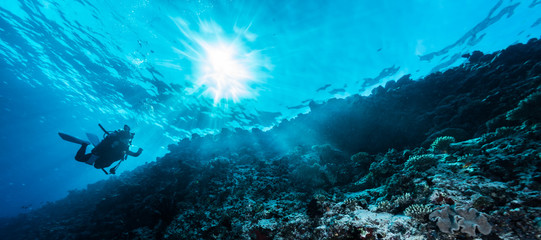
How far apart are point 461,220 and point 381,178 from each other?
332 centimetres

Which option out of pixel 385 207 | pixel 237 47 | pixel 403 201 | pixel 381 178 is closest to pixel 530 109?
pixel 381 178

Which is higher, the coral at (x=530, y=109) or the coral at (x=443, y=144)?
the coral at (x=530, y=109)

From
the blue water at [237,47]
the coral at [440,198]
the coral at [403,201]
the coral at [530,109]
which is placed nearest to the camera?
the coral at [440,198]

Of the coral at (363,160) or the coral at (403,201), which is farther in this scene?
the coral at (363,160)

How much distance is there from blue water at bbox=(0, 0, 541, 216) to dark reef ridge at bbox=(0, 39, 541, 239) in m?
2.49

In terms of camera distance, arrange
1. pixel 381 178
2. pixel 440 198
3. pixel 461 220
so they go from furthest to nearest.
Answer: pixel 381 178 < pixel 440 198 < pixel 461 220

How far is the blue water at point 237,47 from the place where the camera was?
1064cm

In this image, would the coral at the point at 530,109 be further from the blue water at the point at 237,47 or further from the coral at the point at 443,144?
the blue water at the point at 237,47

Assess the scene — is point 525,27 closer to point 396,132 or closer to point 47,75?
point 396,132

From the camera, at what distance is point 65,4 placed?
11.5m

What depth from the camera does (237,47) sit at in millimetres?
12297

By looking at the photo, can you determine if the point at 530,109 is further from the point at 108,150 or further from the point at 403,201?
the point at 108,150

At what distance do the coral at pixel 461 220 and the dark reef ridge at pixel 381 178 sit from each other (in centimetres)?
1

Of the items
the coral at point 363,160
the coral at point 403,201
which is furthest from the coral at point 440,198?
the coral at point 363,160
